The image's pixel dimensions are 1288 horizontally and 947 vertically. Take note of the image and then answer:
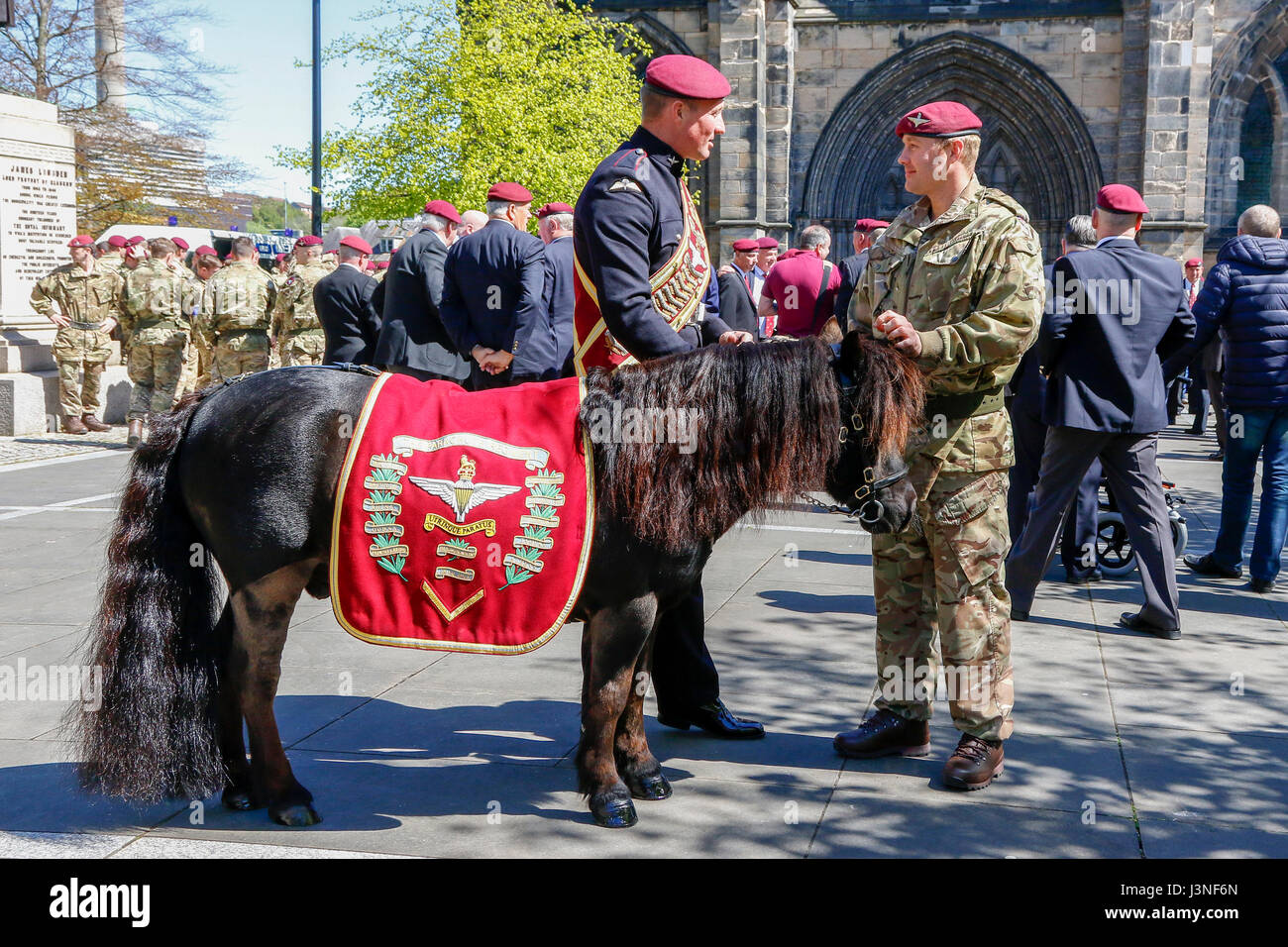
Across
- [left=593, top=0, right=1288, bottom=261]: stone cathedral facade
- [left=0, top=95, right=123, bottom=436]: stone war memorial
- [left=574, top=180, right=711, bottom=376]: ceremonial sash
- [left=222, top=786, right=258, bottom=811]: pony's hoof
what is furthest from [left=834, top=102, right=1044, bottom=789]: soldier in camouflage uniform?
[left=593, top=0, right=1288, bottom=261]: stone cathedral facade

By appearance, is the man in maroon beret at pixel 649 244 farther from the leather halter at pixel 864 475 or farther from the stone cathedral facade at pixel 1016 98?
the stone cathedral facade at pixel 1016 98

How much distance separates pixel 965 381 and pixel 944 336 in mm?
270

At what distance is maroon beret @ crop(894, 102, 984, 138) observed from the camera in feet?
13.1

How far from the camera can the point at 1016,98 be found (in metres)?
23.5

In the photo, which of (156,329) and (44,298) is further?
(44,298)

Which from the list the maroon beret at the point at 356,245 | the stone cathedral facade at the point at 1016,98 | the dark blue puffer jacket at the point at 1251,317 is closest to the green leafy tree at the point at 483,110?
the stone cathedral facade at the point at 1016,98

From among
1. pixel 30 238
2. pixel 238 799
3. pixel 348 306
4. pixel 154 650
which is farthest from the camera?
pixel 30 238

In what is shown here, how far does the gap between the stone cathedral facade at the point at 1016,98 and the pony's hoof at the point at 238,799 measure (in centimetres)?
1893

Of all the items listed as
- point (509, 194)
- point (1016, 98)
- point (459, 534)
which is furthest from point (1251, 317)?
point (1016, 98)

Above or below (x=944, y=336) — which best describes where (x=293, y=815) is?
below

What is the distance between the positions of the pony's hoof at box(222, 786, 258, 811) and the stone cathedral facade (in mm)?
18929

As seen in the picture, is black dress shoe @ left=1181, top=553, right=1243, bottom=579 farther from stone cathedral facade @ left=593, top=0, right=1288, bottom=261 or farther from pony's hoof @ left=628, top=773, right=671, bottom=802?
stone cathedral facade @ left=593, top=0, right=1288, bottom=261

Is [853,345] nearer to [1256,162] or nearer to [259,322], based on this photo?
[259,322]
